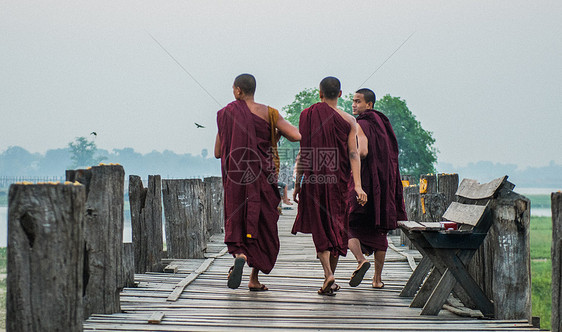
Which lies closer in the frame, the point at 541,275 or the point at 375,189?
the point at 375,189

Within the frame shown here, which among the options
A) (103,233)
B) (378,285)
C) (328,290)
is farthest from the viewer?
(378,285)

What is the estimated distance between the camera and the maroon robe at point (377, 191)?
6770mm

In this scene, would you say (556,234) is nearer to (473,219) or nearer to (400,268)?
(473,219)

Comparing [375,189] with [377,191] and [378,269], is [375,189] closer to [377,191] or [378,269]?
[377,191]

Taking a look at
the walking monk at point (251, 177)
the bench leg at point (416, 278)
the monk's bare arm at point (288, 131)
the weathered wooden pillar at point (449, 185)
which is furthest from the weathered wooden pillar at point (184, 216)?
the bench leg at point (416, 278)

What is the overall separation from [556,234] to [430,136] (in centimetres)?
4548

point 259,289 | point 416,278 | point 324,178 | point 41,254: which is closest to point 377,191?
point 324,178

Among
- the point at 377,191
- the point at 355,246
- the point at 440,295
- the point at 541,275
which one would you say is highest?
the point at 377,191

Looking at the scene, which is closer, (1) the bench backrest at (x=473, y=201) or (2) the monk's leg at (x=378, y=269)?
(1) the bench backrest at (x=473, y=201)

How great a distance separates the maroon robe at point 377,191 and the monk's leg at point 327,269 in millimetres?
649

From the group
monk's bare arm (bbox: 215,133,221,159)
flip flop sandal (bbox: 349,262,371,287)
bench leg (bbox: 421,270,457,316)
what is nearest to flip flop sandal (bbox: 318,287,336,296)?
flip flop sandal (bbox: 349,262,371,287)

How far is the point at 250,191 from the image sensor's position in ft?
20.6

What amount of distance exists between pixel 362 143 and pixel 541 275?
31067 mm

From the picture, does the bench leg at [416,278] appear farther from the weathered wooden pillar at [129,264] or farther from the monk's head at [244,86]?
the weathered wooden pillar at [129,264]
